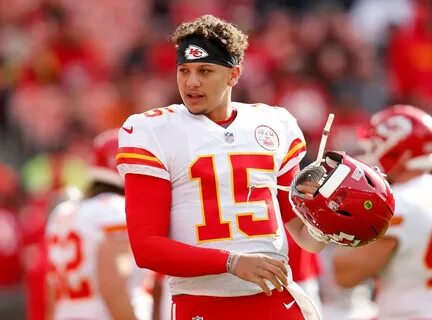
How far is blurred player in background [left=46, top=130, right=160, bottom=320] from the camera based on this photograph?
20.8 feet

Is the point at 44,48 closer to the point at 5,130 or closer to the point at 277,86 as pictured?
the point at 5,130

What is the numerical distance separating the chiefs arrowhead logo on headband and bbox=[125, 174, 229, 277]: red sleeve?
51 cm

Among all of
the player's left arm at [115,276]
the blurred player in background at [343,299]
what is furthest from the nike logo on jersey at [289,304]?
the player's left arm at [115,276]

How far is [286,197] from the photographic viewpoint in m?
5.09

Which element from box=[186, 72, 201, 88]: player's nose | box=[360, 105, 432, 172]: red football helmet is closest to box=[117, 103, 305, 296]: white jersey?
box=[186, 72, 201, 88]: player's nose

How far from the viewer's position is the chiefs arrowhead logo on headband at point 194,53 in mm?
4914

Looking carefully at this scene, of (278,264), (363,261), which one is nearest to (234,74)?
(278,264)

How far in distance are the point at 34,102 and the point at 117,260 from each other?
6759mm

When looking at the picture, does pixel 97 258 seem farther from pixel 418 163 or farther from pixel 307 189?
pixel 307 189

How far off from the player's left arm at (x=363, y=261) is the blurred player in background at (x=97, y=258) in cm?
109

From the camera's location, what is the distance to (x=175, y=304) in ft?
16.2

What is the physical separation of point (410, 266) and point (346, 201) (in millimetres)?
1398

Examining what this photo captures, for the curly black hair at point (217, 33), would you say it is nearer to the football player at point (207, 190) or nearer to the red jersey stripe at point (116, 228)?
the football player at point (207, 190)

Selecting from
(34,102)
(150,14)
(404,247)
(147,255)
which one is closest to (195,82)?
(147,255)
